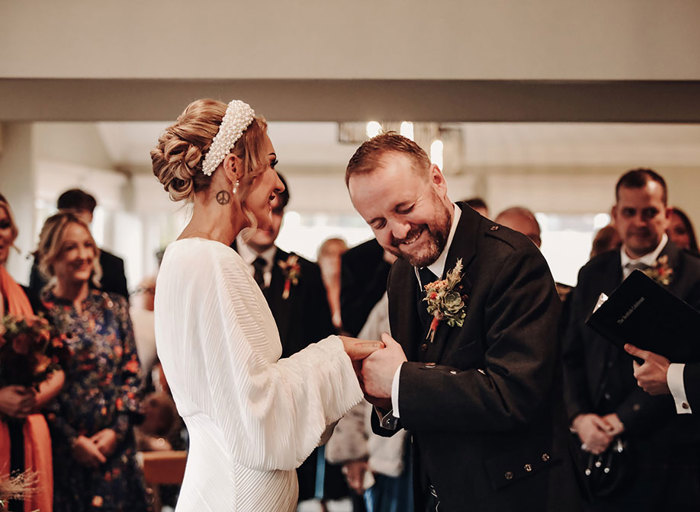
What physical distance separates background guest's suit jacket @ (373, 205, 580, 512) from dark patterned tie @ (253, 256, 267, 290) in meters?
1.71

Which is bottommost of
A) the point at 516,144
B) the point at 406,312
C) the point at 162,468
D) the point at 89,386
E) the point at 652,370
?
the point at 162,468

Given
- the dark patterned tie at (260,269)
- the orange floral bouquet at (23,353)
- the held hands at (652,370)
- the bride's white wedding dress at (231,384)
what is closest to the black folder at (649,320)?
the held hands at (652,370)

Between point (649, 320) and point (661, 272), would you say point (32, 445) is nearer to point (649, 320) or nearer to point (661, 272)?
point (649, 320)

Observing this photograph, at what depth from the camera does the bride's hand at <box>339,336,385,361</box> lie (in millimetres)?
2438

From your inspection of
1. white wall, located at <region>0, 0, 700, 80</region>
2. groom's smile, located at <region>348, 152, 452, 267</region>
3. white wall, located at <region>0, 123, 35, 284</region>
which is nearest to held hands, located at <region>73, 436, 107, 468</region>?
white wall, located at <region>0, 0, 700, 80</region>

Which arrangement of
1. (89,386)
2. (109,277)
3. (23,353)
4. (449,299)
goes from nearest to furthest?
(449,299)
(23,353)
(89,386)
(109,277)

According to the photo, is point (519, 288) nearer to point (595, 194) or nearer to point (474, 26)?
point (474, 26)

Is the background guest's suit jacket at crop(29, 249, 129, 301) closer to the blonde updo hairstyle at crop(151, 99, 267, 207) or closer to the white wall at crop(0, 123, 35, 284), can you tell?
the white wall at crop(0, 123, 35, 284)

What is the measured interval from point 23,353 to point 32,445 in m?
0.39

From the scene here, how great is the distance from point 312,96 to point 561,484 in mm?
1947

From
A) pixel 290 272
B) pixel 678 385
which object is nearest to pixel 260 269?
pixel 290 272

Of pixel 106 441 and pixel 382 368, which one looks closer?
pixel 382 368

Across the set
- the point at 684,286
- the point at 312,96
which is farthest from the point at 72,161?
the point at 684,286

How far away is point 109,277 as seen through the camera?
490 centimetres
